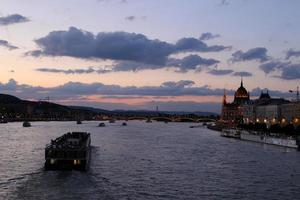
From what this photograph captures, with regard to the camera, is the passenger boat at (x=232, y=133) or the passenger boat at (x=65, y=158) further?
the passenger boat at (x=232, y=133)

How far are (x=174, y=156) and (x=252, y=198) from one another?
3061 centimetres

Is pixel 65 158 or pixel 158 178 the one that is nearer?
pixel 158 178

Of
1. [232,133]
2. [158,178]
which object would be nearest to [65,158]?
[158,178]

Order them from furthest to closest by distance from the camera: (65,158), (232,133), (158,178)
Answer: (232,133) < (65,158) < (158,178)

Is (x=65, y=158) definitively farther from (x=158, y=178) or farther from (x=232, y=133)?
(x=232, y=133)

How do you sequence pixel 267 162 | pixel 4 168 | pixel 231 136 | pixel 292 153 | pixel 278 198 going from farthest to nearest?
pixel 231 136
pixel 292 153
pixel 267 162
pixel 4 168
pixel 278 198

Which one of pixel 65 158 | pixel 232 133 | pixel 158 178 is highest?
pixel 232 133

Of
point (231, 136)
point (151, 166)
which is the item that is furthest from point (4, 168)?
point (231, 136)

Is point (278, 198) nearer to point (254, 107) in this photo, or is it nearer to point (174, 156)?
point (174, 156)

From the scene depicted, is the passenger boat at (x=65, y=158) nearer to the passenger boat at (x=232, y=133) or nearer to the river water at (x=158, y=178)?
the river water at (x=158, y=178)

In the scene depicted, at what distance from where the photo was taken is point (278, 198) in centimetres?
3659

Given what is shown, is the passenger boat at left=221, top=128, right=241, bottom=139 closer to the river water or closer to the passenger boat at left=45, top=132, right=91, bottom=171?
the river water

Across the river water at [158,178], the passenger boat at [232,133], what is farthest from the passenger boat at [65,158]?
the passenger boat at [232,133]

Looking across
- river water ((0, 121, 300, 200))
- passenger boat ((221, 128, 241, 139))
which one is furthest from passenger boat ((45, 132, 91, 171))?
passenger boat ((221, 128, 241, 139))
